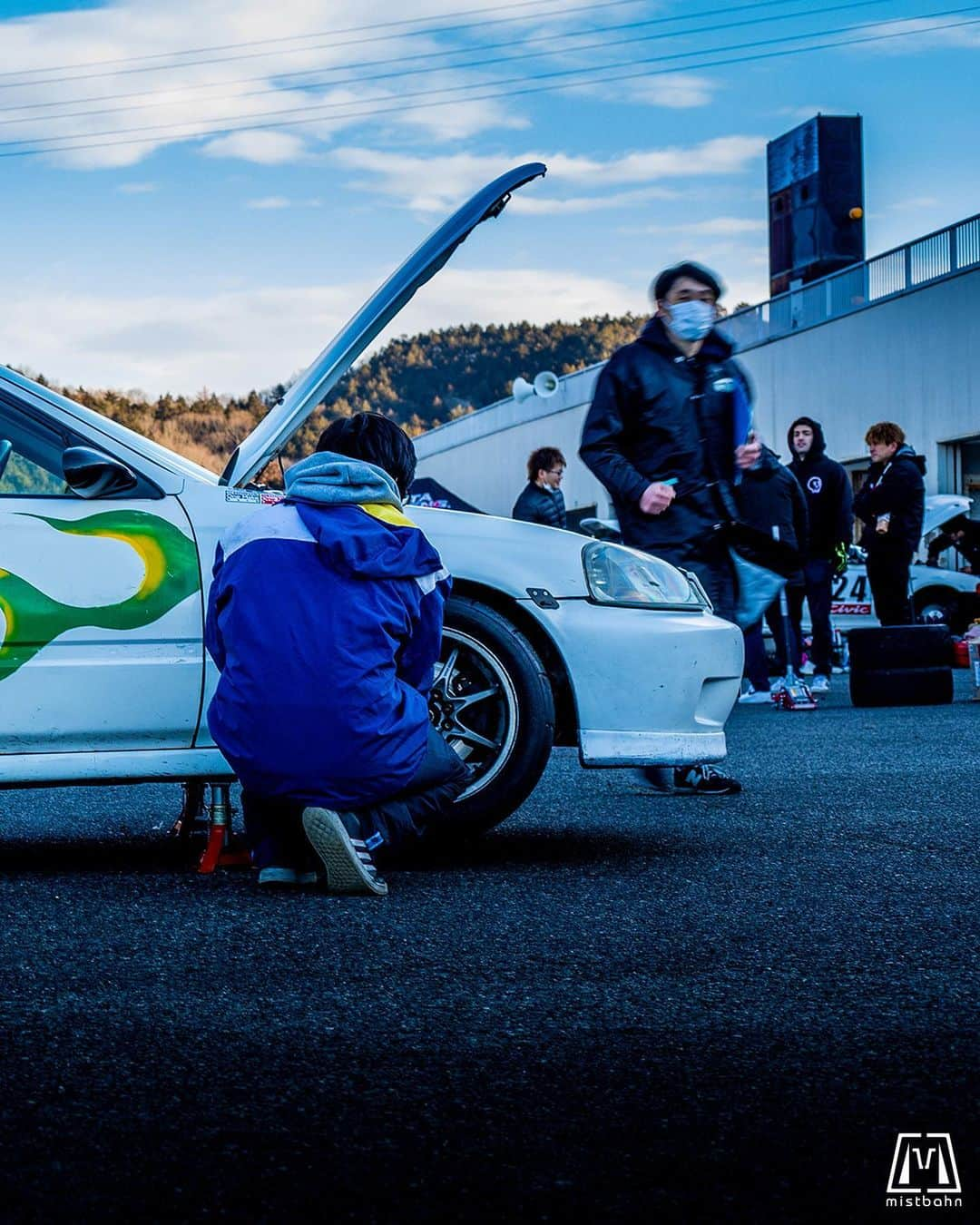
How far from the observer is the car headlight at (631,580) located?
17.9ft

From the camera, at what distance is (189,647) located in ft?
16.9

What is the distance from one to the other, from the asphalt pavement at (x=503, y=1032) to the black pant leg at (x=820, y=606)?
23.2ft

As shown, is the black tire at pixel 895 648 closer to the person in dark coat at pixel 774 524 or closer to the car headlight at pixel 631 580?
the person in dark coat at pixel 774 524

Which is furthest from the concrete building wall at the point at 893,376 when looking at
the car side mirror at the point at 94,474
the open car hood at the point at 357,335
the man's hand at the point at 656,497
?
the car side mirror at the point at 94,474

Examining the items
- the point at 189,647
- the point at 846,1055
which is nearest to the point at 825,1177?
the point at 846,1055

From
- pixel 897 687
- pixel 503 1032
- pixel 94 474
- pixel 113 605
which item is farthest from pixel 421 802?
pixel 897 687

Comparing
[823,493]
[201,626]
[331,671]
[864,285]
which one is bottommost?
[331,671]

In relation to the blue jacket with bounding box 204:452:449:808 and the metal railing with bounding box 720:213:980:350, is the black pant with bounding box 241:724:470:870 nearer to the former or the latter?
the blue jacket with bounding box 204:452:449:808

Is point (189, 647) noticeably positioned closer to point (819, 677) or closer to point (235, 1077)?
point (235, 1077)

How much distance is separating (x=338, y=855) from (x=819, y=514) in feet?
28.3

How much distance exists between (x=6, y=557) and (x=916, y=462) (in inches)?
359

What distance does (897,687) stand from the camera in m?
11.9

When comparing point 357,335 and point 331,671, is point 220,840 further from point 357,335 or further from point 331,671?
point 357,335

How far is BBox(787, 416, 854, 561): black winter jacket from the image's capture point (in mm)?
12578
